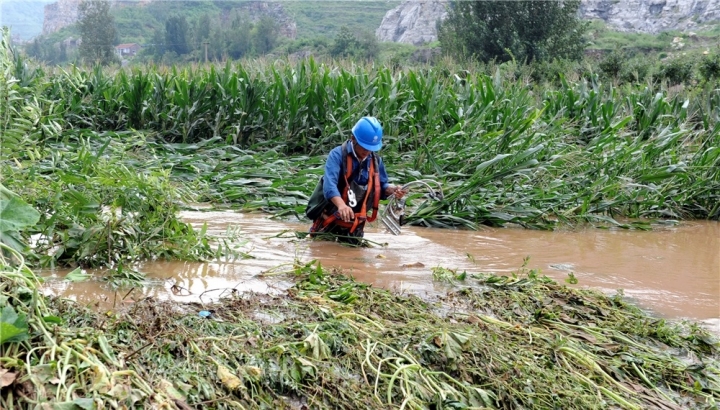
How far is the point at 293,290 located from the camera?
153 inches

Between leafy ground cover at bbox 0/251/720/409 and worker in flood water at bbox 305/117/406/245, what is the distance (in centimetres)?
132

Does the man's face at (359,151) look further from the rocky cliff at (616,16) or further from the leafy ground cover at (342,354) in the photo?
the rocky cliff at (616,16)

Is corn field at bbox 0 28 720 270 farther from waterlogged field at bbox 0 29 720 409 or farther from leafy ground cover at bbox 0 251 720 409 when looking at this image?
leafy ground cover at bbox 0 251 720 409

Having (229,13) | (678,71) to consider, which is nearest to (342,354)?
(678,71)

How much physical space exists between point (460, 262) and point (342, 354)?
2.67m

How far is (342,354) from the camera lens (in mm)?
3092

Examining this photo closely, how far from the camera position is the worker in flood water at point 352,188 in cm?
535

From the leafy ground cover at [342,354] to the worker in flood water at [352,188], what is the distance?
1.32 m

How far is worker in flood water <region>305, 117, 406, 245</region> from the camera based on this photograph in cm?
535

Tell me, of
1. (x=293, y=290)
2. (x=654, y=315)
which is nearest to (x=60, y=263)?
(x=293, y=290)

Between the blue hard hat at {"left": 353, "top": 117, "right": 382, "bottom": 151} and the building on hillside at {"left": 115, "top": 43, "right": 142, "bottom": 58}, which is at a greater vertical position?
the blue hard hat at {"left": 353, "top": 117, "right": 382, "bottom": 151}

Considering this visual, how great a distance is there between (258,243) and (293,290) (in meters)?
1.84

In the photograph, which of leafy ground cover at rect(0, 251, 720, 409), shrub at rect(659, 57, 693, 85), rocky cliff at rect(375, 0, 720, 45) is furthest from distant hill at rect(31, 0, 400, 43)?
leafy ground cover at rect(0, 251, 720, 409)

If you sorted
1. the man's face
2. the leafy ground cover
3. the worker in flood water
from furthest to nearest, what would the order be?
the man's face < the worker in flood water < the leafy ground cover
